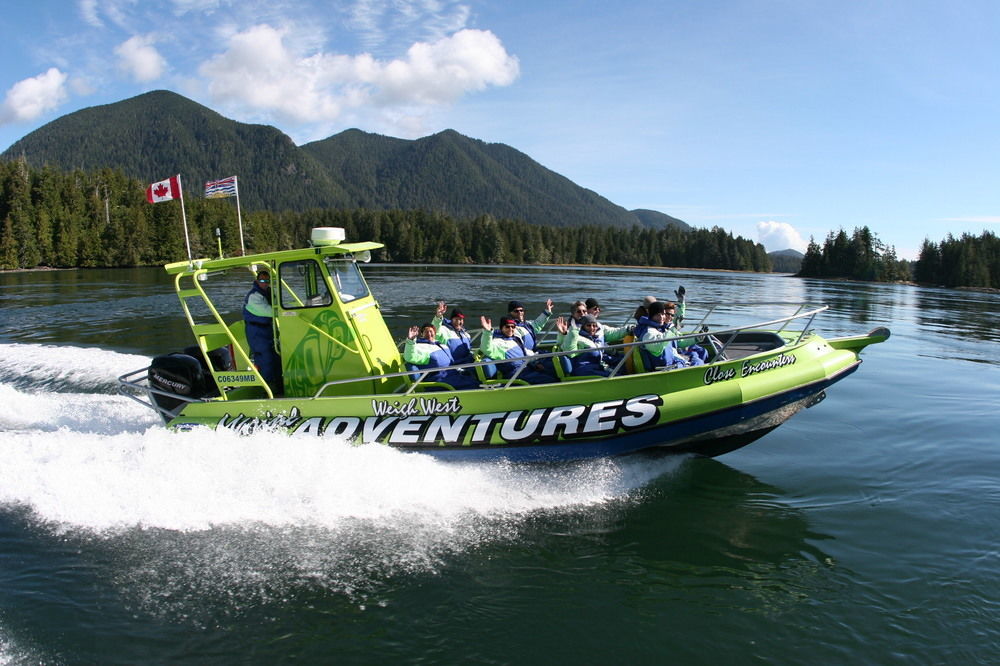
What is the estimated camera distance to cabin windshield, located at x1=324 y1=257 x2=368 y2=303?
7.63m

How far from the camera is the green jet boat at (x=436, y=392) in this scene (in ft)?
21.6

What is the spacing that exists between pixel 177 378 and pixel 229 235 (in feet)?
291

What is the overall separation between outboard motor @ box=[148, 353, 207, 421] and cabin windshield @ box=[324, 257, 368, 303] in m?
2.34

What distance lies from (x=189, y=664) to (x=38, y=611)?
1606 millimetres

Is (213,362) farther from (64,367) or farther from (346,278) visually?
(64,367)

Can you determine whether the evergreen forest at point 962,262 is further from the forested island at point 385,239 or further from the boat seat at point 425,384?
the boat seat at point 425,384

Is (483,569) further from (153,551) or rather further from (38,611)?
(38,611)

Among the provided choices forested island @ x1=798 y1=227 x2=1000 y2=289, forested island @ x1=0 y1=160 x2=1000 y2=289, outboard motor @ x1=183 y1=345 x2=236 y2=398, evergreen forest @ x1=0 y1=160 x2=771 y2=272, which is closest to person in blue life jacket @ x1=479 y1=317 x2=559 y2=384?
outboard motor @ x1=183 y1=345 x2=236 y2=398

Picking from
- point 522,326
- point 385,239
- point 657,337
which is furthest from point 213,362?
point 385,239

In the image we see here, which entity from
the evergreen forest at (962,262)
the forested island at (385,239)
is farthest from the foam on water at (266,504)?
the evergreen forest at (962,262)

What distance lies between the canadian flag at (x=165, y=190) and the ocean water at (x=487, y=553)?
3392 millimetres

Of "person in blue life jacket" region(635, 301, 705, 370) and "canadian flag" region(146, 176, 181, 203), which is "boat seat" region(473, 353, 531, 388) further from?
"canadian flag" region(146, 176, 181, 203)

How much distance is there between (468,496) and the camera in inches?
259

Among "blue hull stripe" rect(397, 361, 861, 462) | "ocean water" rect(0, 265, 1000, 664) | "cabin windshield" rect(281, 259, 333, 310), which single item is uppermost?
"cabin windshield" rect(281, 259, 333, 310)
